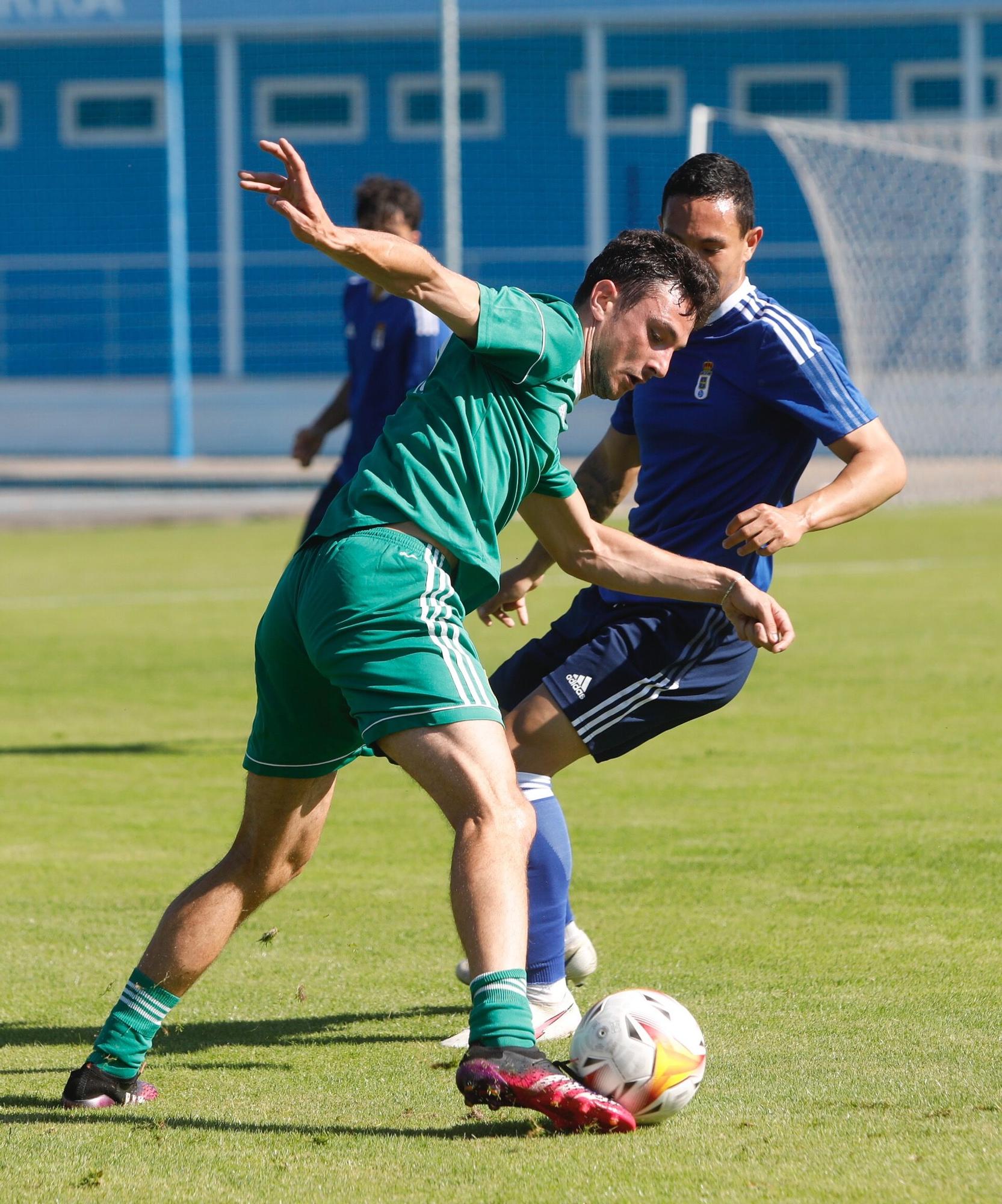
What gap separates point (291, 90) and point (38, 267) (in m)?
5.29

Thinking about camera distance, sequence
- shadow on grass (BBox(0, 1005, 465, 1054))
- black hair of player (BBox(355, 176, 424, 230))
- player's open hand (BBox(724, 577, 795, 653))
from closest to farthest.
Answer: player's open hand (BBox(724, 577, 795, 653)) < shadow on grass (BBox(0, 1005, 465, 1054)) < black hair of player (BBox(355, 176, 424, 230))

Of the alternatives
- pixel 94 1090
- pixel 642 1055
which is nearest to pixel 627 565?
pixel 642 1055

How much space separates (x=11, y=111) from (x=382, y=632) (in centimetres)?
3223

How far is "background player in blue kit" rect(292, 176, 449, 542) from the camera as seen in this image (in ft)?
28.7

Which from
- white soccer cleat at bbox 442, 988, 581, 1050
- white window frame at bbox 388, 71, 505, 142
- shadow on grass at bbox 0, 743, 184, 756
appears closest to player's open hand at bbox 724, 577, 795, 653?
white soccer cleat at bbox 442, 988, 581, 1050

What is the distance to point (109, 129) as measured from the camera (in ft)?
110

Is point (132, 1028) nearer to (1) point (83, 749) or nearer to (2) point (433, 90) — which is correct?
(1) point (83, 749)

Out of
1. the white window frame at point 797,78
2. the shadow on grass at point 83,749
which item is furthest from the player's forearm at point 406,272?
the white window frame at point 797,78

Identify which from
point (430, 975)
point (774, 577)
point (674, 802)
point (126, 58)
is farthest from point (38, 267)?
point (430, 975)

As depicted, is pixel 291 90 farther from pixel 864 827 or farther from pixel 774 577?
pixel 864 827

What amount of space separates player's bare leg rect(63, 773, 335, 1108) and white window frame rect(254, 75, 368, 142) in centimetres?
2992

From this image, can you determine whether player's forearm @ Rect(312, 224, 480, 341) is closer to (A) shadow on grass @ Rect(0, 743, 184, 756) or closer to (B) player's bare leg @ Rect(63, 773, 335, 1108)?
(B) player's bare leg @ Rect(63, 773, 335, 1108)

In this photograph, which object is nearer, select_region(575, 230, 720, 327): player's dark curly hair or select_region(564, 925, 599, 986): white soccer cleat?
select_region(575, 230, 720, 327): player's dark curly hair

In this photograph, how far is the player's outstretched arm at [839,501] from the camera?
4641 mm
